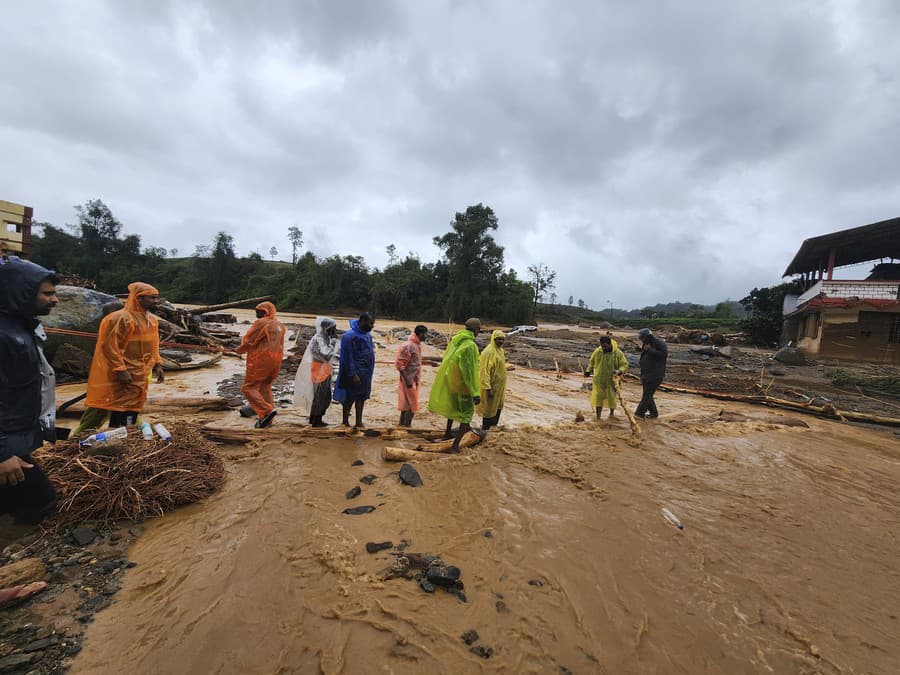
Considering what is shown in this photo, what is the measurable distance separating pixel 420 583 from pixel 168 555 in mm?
1927

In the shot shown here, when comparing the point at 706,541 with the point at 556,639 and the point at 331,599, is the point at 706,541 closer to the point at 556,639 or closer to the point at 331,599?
the point at 556,639

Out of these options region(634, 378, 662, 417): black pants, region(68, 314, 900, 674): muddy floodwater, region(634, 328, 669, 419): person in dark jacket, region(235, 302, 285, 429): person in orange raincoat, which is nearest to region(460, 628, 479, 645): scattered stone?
region(68, 314, 900, 674): muddy floodwater

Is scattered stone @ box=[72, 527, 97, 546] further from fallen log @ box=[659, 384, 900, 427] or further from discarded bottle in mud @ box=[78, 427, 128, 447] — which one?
fallen log @ box=[659, 384, 900, 427]

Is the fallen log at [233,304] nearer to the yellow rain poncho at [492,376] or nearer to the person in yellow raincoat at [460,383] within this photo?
the person in yellow raincoat at [460,383]

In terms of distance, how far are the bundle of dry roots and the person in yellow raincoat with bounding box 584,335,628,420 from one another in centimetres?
680

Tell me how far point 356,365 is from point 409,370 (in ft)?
2.94

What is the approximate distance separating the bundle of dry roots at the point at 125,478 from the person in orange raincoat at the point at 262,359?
1663 millimetres

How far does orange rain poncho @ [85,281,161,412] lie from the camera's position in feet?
→ 13.1

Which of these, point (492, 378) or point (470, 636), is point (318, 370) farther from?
point (470, 636)

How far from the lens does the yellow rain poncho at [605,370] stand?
7.48m

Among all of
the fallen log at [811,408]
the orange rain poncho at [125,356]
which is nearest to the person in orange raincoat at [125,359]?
the orange rain poncho at [125,356]

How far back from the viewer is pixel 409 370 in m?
6.02

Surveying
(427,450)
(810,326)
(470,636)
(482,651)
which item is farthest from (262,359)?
(810,326)

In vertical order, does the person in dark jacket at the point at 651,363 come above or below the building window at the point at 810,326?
below
